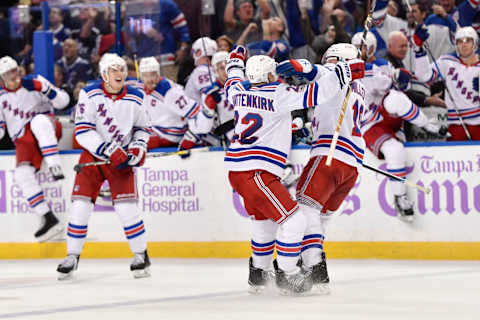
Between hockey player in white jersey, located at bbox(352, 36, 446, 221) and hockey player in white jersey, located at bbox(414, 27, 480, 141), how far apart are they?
185mm

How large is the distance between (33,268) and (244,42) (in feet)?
9.21

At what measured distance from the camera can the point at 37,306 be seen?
17.4 ft

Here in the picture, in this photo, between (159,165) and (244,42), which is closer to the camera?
(159,165)

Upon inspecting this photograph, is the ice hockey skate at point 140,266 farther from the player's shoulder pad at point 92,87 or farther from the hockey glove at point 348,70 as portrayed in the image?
the hockey glove at point 348,70

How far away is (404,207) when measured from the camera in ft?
23.5

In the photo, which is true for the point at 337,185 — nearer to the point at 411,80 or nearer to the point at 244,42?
the point at 411,80

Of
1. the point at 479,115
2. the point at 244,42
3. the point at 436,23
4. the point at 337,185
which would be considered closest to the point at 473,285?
the point at 337,185

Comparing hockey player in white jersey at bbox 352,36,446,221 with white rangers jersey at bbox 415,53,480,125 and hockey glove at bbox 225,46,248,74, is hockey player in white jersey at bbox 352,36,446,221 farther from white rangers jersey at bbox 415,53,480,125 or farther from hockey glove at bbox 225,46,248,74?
hockey glove at bbox 225,46,248,74

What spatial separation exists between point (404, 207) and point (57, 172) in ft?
9.39

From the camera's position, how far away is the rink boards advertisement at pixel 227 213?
23.3 feet

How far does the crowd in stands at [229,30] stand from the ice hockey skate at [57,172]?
0.94 meters

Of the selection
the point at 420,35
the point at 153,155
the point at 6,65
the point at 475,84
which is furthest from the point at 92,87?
the point at 475,84

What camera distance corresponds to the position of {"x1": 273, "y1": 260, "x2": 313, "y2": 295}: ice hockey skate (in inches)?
214

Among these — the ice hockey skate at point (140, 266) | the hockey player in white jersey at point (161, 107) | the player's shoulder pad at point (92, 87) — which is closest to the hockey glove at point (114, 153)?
the player's shoulder pad at point (92, 87)
